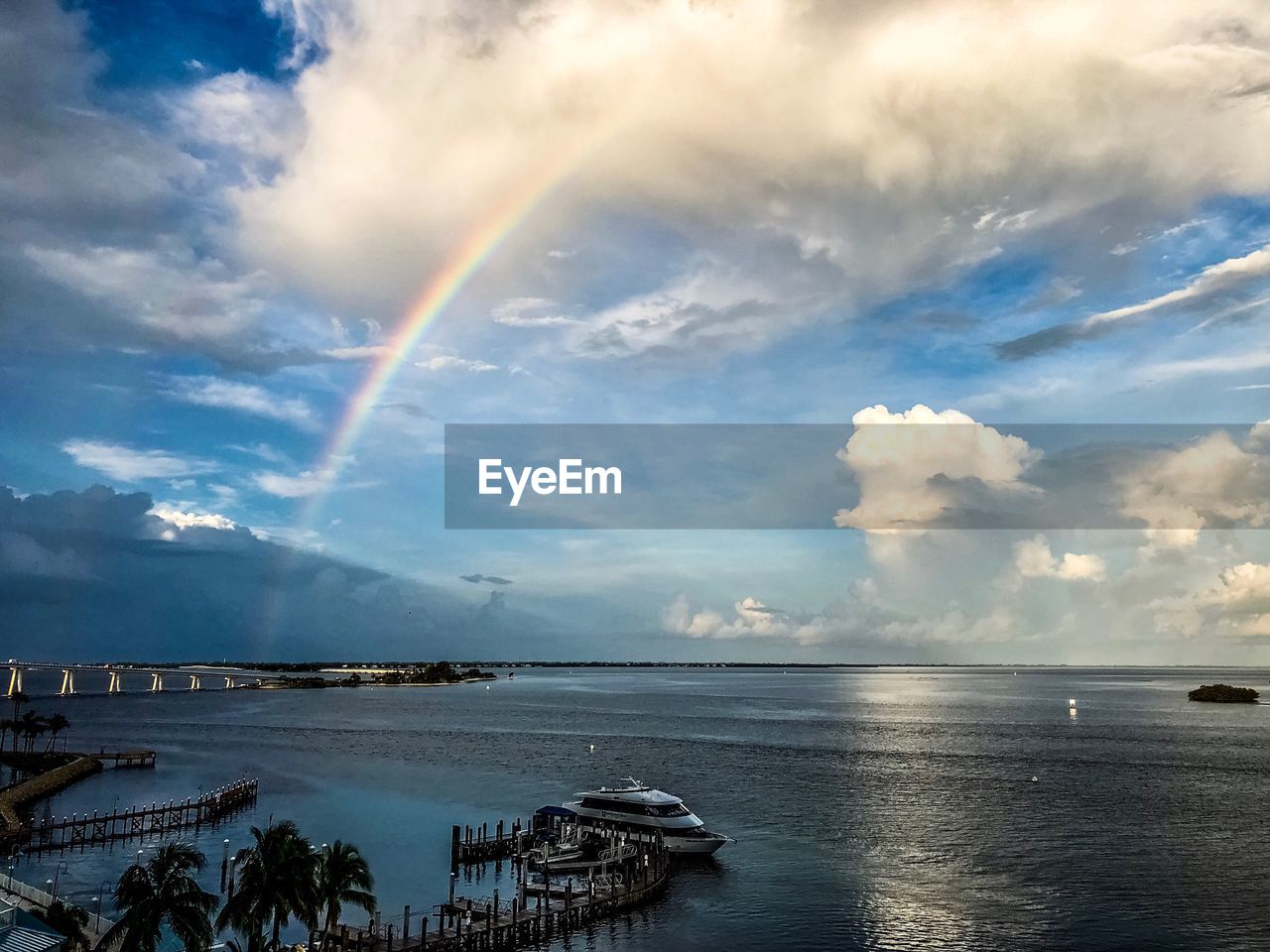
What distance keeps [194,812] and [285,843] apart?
→ 54192 mm

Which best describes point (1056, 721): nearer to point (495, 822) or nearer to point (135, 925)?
point (495, 822)

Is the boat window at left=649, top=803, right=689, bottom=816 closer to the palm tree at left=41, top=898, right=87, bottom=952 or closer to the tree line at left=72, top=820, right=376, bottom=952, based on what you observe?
the tree line at left=72, top=820, right=376, bottom=952

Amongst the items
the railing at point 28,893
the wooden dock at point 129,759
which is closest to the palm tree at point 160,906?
the railing at point 28,893

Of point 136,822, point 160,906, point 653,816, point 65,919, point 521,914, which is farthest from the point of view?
point 136,822

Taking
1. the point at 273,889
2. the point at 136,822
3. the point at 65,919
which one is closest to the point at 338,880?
the point at 273,889

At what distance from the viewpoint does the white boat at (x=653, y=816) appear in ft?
228

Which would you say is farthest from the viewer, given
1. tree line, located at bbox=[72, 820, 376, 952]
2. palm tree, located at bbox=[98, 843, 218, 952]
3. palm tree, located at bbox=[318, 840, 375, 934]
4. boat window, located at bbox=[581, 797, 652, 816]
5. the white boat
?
boat window, located at bbox=[581, 797, 652, 816]

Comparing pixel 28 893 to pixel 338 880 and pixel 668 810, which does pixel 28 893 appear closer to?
pixel 338 880

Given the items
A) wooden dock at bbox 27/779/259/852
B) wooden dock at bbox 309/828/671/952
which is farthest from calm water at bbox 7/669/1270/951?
wooden dock at bbox 27/779/259/852

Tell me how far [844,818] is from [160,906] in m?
65.3

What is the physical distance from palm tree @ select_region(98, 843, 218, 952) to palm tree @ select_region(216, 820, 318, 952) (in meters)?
1.49

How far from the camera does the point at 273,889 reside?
37531 millimetres

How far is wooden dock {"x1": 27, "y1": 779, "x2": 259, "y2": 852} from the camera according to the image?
73312mm

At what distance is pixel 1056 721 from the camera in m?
199
